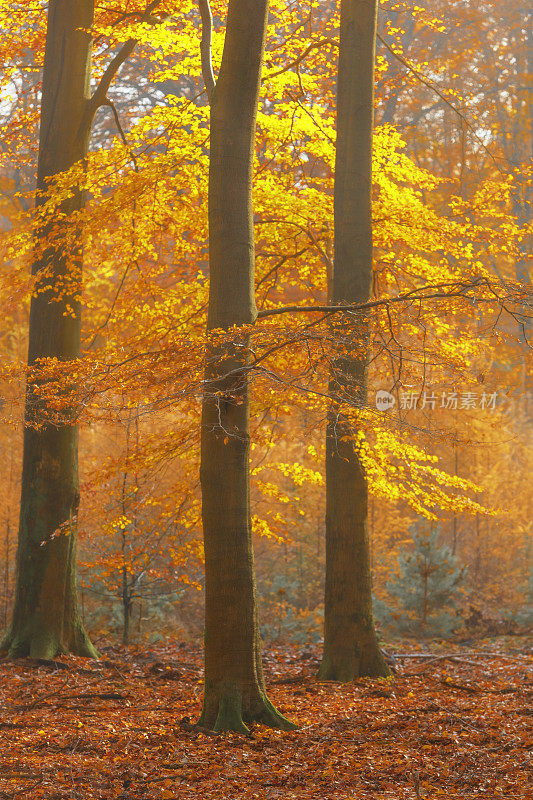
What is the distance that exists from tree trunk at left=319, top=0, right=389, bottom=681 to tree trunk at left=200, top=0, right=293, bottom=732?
7.64 ft

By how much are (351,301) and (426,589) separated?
636cm

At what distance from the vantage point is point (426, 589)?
1200 cm

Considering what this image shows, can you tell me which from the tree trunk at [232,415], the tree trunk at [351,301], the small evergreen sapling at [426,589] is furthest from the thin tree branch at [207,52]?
the small evergreen sapling at [426,589]

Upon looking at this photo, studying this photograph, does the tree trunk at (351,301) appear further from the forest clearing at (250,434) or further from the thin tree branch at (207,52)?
the thin tree branch at (207,52)

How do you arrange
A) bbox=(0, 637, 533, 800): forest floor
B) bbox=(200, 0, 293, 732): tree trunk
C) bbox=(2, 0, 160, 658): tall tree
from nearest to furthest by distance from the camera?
bbox=(0, 637, 533, 800): forest floor → bbox=(200, 0, 293, 732): tree trunk → bbox=(2, 0, 160, 658): tall tree

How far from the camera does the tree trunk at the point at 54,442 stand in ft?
25.5

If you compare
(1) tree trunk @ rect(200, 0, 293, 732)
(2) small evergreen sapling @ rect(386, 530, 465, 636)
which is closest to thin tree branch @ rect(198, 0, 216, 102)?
(1) tree trunk @ rect(200, 0, 293, 732)

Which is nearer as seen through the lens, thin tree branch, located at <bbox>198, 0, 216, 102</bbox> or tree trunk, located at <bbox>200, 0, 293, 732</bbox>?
tree trunk, located at <bbox>200, 0, 293, 732</bbox>

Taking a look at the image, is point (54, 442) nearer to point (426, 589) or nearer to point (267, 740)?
point (267, 740)

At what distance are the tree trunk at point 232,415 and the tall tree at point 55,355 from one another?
2.67 meters

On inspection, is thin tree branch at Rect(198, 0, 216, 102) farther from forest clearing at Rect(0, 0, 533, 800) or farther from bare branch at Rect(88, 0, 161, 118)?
bare branch at Rect(88, 0, 161, 118)

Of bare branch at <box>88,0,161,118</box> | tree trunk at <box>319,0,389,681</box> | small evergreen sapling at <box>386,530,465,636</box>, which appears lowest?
small evergreen sapling at <box>386,530,465,636</box>

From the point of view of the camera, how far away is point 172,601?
1251 cm

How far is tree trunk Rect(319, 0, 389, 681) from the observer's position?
7.37m
